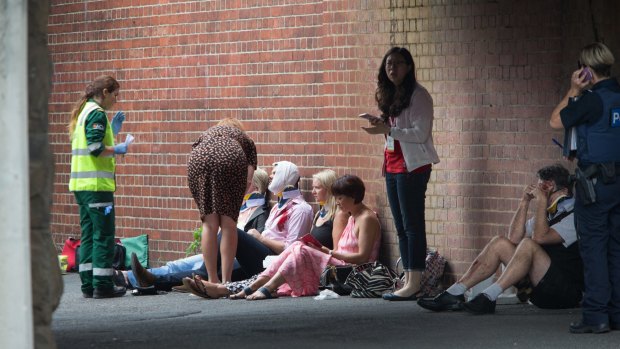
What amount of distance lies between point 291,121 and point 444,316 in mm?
4090

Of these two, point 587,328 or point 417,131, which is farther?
point 417,131

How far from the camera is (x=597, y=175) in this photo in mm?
8883

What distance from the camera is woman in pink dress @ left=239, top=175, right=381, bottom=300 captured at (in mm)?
11945

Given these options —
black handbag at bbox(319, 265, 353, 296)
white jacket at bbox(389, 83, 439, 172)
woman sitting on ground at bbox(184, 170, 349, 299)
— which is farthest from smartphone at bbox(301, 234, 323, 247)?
white jacket at bbox(389, 83, 439, 172)

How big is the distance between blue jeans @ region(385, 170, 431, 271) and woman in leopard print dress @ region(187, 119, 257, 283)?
160 cm

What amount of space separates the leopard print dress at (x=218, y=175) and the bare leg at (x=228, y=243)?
0.22ft

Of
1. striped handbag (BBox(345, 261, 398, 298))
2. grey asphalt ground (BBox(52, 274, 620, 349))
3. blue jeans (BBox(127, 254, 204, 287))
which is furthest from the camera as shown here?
blue jeans (BBox(127, 254, 204, 287))

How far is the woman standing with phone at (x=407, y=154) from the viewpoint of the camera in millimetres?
11328

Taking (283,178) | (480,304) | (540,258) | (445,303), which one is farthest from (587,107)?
(283,178)

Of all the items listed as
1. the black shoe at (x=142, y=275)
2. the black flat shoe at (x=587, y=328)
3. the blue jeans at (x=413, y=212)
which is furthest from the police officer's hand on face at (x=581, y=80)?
the black shoe at (x=142, y=275)

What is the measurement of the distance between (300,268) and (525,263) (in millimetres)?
2560

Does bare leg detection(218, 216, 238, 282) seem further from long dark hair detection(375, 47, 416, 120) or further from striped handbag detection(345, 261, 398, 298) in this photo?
long dark hair detection(375, 47, 416, 120)

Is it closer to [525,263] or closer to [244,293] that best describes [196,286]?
[244,293]

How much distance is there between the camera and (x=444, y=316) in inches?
404
